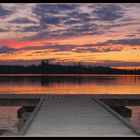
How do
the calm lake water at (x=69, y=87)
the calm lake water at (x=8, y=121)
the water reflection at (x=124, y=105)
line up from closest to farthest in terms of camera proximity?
1. the water reflection at (x=124, y=105)
2. the calm lake water at (x=8, y=121)
3. the calm lake water at (x=69, y=87)

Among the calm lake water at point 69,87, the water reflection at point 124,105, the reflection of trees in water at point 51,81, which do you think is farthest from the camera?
the reflection of trees in water at point 51,81

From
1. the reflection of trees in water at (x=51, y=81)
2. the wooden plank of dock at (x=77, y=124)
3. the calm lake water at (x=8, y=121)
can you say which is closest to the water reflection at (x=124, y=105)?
the calm lake water at (x=8, y=121)

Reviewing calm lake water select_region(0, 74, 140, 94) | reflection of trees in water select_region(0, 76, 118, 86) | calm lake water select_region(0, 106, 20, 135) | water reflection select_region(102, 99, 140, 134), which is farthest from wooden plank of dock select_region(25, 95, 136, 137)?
reflection of trees in water select_region(0, 76, 118, 86)

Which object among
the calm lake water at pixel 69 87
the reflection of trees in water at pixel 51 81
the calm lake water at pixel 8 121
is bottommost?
the reflection of trees in water at pixel 51 81

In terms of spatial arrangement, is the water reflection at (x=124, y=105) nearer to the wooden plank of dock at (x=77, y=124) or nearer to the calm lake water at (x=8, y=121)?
the calm lake water at (x=8, y=121)

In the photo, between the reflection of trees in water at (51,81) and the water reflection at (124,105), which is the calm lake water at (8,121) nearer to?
the water reflection at (124,105)

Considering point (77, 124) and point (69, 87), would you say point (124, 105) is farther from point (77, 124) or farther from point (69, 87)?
point (69, 87)

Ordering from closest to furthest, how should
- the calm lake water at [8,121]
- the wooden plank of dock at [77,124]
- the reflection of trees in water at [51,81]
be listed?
1. the wooden plank of dock at [77,124]
2. the calm lake water at [8,121]
3. the reflection of trees in water at [51,81]

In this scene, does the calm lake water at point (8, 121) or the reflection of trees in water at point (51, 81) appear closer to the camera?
the calm lake water at point (8, 121)

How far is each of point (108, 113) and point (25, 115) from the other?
5701 millimetres

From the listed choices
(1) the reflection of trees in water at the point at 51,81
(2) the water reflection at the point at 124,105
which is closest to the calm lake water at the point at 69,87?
(1) the reflection of trees in water at the point at 51,81

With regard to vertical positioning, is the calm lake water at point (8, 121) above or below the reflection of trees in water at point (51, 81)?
above

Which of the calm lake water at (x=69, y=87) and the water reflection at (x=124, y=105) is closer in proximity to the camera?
the water reflection at (x=124, y=105)

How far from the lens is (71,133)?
32.9 feet
